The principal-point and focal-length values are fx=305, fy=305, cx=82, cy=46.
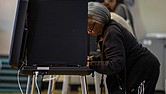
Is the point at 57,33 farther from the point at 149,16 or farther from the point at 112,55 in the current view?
the point at 149,16

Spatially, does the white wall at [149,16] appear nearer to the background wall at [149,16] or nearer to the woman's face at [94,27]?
the background wall at [149,16]

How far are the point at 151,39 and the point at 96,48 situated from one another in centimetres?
201

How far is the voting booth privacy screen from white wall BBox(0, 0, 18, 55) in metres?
2.86

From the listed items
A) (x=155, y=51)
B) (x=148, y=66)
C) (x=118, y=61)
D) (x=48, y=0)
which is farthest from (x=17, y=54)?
(x=155, y=51)

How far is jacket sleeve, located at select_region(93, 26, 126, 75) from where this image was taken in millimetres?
1664

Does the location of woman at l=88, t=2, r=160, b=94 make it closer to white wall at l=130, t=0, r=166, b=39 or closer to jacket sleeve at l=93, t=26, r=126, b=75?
jacket sleeve at l=93, t=26, r=126, b=75

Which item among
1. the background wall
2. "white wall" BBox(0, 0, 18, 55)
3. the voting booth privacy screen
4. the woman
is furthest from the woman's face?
the background wall

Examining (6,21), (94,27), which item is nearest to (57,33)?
(94,27)

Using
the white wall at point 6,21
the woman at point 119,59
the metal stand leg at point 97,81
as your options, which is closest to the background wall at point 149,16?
the white wall at point 6,21

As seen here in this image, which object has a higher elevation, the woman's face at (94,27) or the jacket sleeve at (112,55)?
the woman's face at (94,27)

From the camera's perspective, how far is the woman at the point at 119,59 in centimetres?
168

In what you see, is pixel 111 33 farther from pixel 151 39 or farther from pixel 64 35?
pixel 151 39

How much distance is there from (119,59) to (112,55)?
0.04 m

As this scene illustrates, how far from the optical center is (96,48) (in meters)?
2.26
